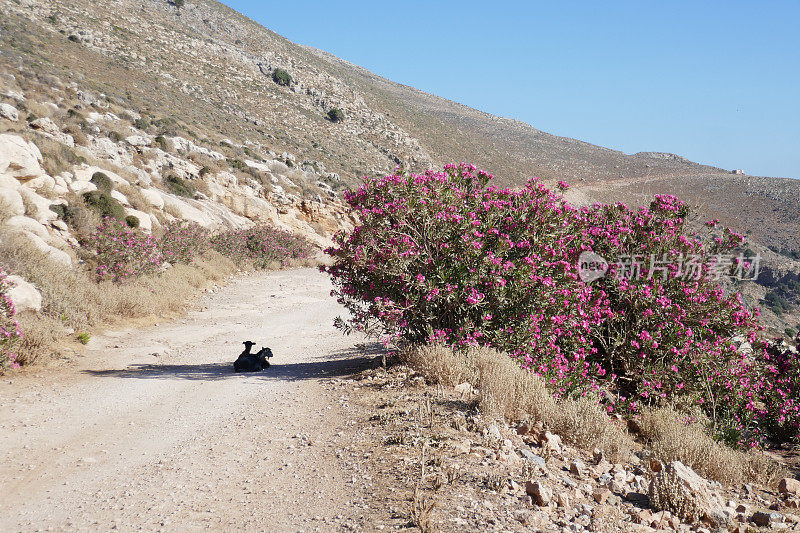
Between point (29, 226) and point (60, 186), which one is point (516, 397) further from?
→ point (60, 186)

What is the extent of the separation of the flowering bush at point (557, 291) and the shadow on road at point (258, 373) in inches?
37.9

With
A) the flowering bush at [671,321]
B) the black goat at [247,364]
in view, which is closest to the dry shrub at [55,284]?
the black goat at [247,364]

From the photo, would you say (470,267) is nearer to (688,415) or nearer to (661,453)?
(661,453)

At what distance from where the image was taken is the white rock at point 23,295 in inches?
343

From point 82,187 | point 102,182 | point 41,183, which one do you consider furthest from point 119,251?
point 102,182

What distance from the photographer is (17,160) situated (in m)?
13.6

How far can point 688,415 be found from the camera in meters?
7.54

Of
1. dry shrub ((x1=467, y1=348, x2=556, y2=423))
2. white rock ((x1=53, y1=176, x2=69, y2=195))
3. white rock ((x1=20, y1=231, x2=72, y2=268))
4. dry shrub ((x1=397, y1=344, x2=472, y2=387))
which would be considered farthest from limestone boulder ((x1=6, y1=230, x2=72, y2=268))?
dry shrub ((x1=467, y1=348, x2=556, y2=423))

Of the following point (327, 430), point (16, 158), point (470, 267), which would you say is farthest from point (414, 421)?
point (16, 158)

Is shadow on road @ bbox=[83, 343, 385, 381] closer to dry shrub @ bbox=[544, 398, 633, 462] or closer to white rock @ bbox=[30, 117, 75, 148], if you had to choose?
dry shrub @ bbox=[544, 398, 633, 462]

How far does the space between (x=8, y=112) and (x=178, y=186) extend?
260 inches

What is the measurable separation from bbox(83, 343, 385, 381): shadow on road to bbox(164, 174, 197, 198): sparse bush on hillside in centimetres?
1642

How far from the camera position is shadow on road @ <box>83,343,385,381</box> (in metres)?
7.98

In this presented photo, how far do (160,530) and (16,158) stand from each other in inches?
548
